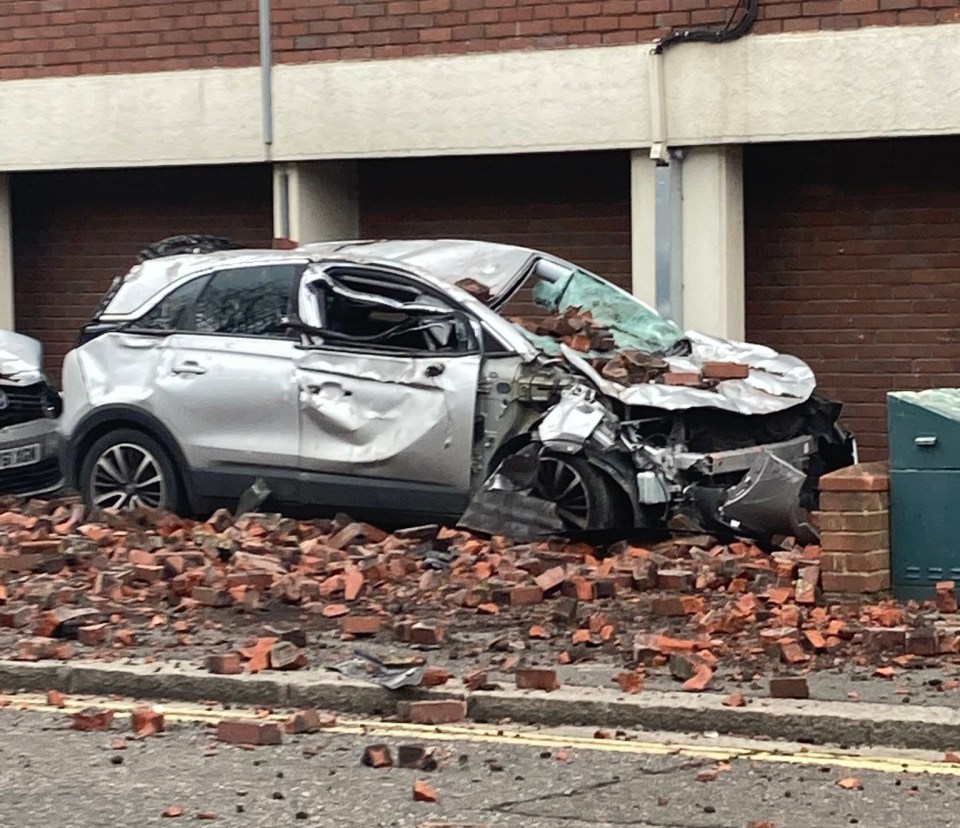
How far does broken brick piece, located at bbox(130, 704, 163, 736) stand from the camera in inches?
Answer: 280

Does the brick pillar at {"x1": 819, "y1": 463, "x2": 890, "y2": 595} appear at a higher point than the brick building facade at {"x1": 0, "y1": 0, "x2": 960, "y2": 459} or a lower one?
lower

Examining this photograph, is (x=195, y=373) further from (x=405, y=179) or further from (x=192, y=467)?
(x=405, y=179)

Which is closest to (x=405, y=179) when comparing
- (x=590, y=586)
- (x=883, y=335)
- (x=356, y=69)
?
(x=356, y=69)

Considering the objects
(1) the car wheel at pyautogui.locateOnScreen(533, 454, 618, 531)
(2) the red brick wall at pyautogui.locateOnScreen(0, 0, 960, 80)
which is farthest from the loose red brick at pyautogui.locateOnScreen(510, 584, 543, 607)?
(2) the red brick wall at pyautogui.locateOnScreen(0, 0, 960, 80)

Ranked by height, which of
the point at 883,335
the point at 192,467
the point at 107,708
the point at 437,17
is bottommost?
the point at 107,708

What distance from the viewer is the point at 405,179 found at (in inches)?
628

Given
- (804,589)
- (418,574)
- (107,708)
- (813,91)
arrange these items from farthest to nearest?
(813,91) < (418,574) < (804,589) < (107,708)

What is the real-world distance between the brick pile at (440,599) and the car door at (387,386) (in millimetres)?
357

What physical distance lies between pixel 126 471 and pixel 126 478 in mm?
43

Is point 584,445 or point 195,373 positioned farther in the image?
point 195,373

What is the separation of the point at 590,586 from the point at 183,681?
2.34 meters

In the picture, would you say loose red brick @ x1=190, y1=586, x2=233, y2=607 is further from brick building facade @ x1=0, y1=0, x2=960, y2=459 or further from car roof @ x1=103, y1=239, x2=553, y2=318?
brick building facade @ x1=0, y1=0, x2=960, y2=459

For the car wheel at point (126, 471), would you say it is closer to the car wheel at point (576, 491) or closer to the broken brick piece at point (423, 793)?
the car wheel at point (576, 491)

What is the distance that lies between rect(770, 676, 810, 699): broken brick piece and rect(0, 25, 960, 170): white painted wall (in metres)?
7.39
